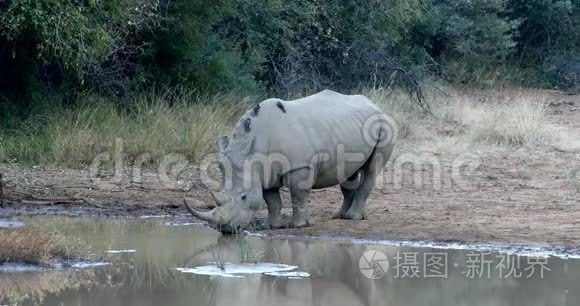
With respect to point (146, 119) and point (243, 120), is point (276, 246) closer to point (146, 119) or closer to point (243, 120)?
A: point (243, 120)

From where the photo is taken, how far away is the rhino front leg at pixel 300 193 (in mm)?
11133

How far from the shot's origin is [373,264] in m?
9.77

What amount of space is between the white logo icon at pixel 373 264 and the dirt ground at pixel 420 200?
0.88 m

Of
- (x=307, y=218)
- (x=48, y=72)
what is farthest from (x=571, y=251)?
(x=48, y=72)

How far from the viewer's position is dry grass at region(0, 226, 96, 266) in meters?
9.08

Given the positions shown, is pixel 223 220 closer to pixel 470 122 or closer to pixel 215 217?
pixel 215 217

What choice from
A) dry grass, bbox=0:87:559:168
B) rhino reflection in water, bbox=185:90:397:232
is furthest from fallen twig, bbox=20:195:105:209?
rhino reflection in water, bbox=185:90:397:232

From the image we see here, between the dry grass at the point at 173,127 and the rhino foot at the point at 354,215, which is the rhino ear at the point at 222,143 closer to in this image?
the rhino foot at the point at 354,215

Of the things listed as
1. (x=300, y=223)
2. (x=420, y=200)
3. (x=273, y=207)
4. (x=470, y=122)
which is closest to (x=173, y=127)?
(x=420, y=200)

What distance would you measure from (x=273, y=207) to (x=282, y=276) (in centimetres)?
227

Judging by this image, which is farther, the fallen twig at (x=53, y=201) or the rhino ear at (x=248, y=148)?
the fallen twig at (x=53, y=201)

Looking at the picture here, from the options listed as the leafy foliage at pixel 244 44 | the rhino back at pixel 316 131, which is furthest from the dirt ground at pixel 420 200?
the leafy foliage at pixel 244 44

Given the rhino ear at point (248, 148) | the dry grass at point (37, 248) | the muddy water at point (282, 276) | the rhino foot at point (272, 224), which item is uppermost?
the rhino ear at point (248, 148)

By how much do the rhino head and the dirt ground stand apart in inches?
23.4
